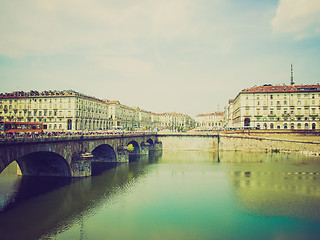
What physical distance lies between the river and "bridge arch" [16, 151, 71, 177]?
4.54 feet

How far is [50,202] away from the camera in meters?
29.6

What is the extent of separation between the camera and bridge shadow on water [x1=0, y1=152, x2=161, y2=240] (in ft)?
74.1

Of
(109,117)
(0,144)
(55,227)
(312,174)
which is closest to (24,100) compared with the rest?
(109,117)

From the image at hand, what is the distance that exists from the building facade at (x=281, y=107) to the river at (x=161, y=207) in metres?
55.4

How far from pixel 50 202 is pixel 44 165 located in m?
12.5

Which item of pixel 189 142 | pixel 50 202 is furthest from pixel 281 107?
pixel 50 202

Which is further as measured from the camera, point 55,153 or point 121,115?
point 121,115

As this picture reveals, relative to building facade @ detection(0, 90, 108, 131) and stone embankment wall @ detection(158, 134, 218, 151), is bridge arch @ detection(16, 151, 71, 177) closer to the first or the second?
stone embankment wall @ detection(158, 134, 218, 151)

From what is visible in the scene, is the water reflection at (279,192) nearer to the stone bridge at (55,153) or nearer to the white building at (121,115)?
the stone bridge at (55,153)

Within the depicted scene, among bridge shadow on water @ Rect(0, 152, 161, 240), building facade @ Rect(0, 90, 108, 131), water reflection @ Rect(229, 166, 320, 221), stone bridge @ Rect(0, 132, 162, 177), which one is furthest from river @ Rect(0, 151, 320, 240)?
building facade @ Rect(0, 90, 108, 131)

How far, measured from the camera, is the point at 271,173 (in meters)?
47.0

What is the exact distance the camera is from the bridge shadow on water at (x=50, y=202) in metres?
22.6

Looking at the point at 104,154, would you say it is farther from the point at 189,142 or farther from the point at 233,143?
the point at 233,143

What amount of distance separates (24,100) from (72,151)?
80.6 meters
